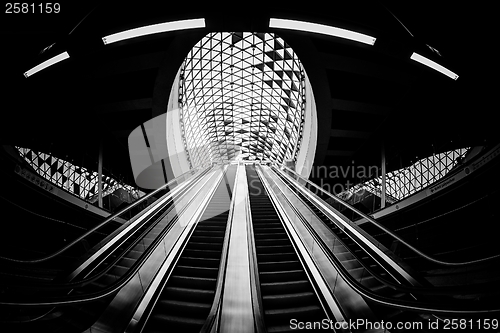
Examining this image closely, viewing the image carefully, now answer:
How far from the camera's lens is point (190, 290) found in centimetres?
409

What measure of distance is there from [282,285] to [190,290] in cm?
157

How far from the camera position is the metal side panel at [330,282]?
355 cm

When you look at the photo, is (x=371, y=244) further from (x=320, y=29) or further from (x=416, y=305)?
(x=320, y=29)

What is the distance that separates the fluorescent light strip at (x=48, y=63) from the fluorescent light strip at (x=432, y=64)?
10019 mm

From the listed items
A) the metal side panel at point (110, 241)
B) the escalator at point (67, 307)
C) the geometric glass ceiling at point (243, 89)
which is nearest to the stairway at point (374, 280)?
the escalator at point (67, 307)

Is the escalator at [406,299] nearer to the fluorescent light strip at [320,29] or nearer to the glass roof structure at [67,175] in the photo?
the fluorescent light strip at [320,29]

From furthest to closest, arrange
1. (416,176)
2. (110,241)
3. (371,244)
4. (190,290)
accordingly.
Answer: (416,176) < (371,244) < (110,241) < (190,290)

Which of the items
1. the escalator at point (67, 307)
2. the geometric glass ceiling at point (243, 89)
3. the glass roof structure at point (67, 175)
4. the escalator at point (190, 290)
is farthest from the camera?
the geometric glass ceiling at point (243, 89)

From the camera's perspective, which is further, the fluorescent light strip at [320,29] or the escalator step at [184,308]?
the fluorescent light strip at [320,29]

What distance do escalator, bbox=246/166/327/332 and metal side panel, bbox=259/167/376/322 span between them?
0.73 feet

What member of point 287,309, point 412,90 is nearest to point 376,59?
point 412,90

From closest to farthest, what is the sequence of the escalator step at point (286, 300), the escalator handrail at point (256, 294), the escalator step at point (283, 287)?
the escalator handrail at point (256, 294) → the escalator step at point (286, 300) → the escalator step at point (283, 287)

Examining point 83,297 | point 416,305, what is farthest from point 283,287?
point 83,297

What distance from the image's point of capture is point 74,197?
11.0 metres
